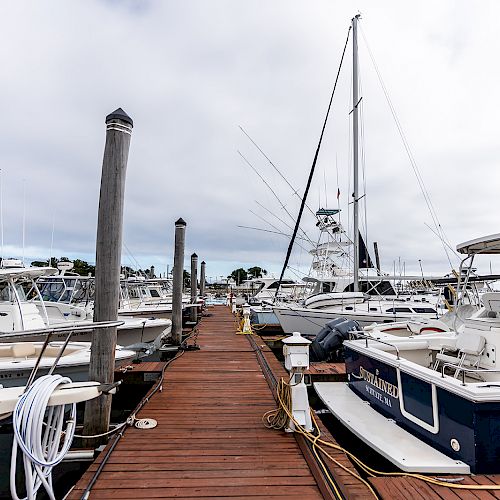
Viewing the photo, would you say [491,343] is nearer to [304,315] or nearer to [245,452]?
[245,452]

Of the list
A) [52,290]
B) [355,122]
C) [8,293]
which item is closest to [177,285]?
[8,293]

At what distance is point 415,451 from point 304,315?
32.4 feet

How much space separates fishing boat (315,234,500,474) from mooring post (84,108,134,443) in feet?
9.31

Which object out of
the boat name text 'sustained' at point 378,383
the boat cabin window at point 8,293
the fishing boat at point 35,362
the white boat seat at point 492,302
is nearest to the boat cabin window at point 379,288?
the boat name text 'sustained' at point 378,383

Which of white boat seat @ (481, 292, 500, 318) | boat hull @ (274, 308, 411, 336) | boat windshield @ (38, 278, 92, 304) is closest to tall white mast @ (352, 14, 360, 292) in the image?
boat hull @ (274, 308, 411, 336)

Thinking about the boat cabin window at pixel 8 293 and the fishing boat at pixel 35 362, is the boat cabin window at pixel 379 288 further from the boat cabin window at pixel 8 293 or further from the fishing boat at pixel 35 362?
the boat cabin window at pixel 8 293

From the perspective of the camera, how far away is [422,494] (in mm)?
3018

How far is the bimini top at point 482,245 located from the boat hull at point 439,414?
2083 mm

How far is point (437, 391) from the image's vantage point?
12.9ft

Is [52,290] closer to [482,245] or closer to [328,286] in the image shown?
Result: [328,286]

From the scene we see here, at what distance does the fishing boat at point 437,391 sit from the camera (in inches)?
135

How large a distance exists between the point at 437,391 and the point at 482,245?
2550mm

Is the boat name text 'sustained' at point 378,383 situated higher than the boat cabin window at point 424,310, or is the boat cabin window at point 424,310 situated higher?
the boat cabin window at point 424,310

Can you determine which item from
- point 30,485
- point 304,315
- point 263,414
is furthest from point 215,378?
point 304,315
